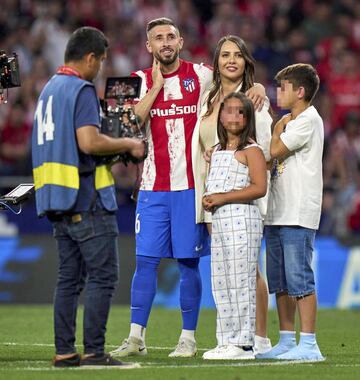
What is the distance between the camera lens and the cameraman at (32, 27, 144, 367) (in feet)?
25.8

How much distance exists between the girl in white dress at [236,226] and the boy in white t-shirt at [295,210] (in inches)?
9.7

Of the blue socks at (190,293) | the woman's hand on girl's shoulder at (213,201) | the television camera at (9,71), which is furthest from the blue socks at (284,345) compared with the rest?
the television camera at (9,71)

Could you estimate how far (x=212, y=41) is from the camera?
1964 centimetres

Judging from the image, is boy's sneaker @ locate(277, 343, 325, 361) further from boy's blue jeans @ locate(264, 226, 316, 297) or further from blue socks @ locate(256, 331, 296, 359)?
boy's blue jeans @ locate(264, 226, 316, 297)

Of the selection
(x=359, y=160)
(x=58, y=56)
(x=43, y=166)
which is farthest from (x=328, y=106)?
(x=43, y=166)

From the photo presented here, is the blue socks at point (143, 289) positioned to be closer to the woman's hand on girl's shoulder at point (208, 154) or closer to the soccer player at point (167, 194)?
the soccer player at point (167, 194)

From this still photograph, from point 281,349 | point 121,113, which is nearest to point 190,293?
point 281,349

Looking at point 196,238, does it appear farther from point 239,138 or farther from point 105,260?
point 105,260

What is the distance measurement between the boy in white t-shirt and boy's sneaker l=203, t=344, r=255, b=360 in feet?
1.03

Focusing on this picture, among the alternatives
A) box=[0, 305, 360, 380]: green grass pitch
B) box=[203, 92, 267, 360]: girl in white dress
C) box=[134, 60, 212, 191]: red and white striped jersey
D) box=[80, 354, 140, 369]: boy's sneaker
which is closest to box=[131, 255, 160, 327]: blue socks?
box=[0, 305, 360, 380]: green grass pitch

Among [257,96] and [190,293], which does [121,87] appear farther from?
[190,293]

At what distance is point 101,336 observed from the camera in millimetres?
7957

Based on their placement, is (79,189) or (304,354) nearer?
(79,189)

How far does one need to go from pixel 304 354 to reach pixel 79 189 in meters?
2.14
